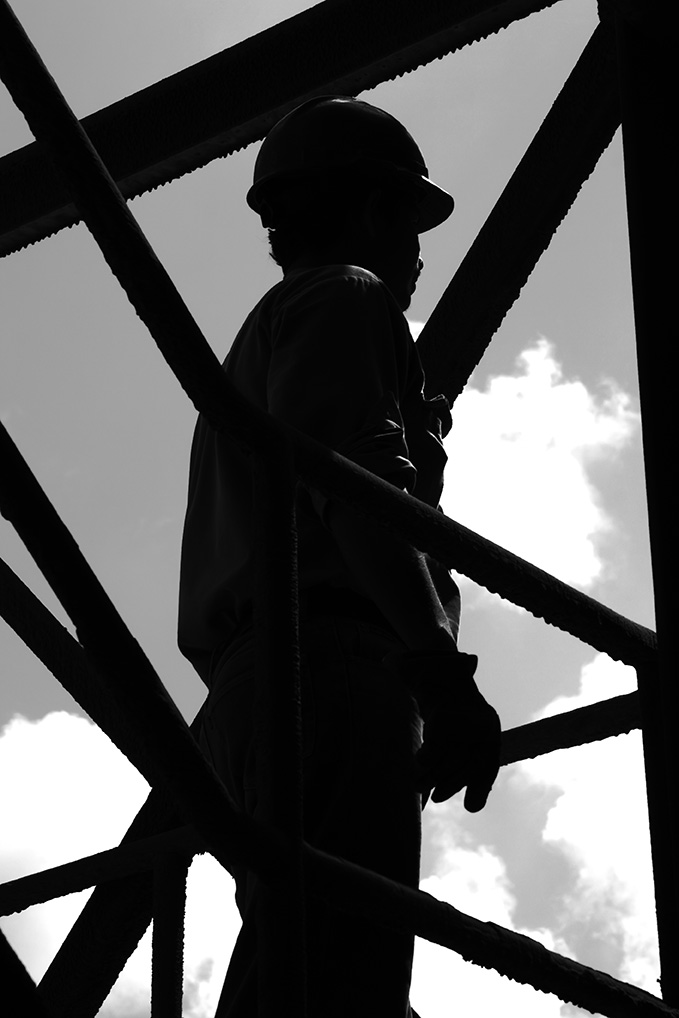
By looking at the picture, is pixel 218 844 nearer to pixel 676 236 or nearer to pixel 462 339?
pixel 676 236

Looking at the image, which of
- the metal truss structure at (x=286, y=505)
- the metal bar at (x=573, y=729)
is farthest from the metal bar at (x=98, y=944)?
the metal bar at (x=573, y=729)

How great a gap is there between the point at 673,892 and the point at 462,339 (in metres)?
2.09

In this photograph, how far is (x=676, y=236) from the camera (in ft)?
10.3

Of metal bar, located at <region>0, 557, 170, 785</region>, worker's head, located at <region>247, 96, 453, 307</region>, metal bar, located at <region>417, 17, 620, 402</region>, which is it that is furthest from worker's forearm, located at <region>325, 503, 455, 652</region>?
metal bar, located at <region>417, 17, 620, 402</region>

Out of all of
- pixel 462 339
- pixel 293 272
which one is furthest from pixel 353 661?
pixel 462 339

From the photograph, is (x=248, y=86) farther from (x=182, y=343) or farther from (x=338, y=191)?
(x=182, y=343)

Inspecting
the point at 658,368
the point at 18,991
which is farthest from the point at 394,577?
the point at 18,991

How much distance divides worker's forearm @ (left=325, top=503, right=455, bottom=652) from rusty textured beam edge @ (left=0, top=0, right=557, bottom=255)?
4.75 feet

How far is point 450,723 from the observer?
99.2 inches

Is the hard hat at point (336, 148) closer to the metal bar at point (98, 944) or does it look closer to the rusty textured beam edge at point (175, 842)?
the rusty textured beam edge at point (175, 842)

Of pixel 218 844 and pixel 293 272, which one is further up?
pixel 293 272

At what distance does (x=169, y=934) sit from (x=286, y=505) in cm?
185

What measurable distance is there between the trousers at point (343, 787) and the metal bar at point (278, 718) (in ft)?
1.02

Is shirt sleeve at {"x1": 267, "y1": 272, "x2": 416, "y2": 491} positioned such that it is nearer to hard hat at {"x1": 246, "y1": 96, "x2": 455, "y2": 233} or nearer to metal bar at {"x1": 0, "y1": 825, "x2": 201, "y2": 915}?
hard hat at {"x1": 246, "y1": 96, "x2": 455, "y2": 233}
